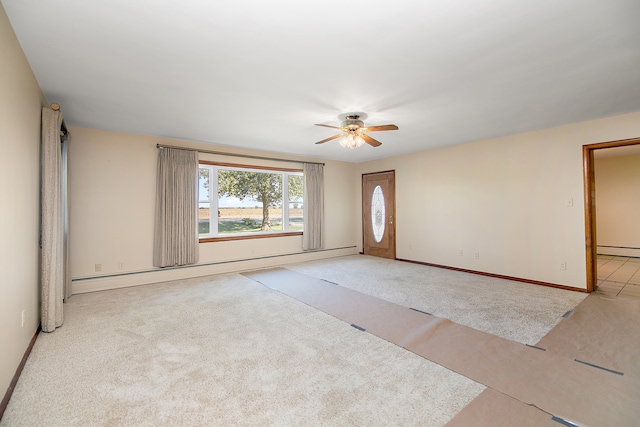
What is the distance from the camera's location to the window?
5488mm

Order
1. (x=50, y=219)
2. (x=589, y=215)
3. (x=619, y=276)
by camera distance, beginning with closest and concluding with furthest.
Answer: (x=50, y=219) < (x=589, y=215) < (x=619, y=276)

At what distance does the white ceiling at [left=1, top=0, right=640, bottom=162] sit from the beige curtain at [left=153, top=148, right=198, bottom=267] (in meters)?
1.06

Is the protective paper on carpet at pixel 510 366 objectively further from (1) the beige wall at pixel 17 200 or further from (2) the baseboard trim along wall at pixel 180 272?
(1) the beige wall at pixel 17 200

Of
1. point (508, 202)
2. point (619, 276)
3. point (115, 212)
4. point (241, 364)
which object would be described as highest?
point (508, 202)

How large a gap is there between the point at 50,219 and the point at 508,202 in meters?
6.31

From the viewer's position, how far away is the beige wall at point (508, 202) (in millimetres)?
4227

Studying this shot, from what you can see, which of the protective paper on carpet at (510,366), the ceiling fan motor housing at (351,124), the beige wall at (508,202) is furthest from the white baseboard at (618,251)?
the ceiling fan motor housing at (351,124)

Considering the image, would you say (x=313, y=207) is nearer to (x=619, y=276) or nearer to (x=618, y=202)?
(x=619, y=276)

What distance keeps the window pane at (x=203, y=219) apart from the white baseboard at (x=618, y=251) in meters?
9.63

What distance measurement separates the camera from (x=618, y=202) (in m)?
Result: 7.09

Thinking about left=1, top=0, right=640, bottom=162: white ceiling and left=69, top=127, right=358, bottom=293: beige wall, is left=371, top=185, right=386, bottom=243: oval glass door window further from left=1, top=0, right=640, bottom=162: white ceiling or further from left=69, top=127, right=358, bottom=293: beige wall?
left=69, top=127, right=358, bottom=293: beige wall

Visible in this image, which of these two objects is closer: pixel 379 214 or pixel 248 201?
pixel 248 201

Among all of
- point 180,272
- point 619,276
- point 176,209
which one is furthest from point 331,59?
point 619,276

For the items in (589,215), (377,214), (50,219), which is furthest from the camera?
(377,214)
